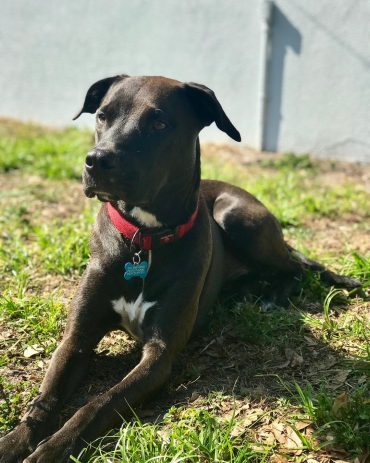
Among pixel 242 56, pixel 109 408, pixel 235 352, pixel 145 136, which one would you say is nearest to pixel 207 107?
pixel 145 136

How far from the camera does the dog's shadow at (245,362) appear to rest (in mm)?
3303

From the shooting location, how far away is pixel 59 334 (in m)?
3.82

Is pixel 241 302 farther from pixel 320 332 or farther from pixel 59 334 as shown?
pixel 59 334

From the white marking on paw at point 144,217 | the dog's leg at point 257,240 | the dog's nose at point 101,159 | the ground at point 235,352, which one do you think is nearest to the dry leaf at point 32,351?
the ground at point 235,352

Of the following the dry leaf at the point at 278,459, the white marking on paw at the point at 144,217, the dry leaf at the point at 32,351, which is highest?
the white marking on paw at the point at 144,217

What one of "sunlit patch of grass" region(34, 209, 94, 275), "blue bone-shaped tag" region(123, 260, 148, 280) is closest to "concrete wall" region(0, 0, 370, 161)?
"sunlit patch of grass" region(34, 209, 94, 275)

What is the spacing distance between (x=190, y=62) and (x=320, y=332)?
4.97 meters

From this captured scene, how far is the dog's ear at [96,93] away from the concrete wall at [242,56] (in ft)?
12.9

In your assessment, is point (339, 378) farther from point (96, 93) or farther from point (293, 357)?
point (96, 93)

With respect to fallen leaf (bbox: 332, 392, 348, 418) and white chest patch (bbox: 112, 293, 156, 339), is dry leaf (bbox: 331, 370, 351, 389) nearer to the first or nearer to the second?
fallen leaf (bbox: 332, 392, 348, 418)

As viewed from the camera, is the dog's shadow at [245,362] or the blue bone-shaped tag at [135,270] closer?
the dog's shadow at [245,362]

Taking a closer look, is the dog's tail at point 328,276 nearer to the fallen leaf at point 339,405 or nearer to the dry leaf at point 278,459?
the fallen leaf at point 339,405

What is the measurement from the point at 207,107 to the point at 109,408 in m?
1.65

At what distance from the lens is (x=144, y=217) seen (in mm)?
3453
